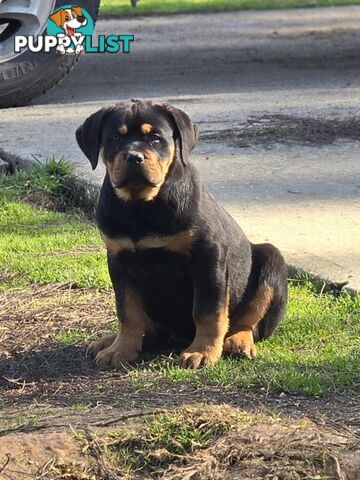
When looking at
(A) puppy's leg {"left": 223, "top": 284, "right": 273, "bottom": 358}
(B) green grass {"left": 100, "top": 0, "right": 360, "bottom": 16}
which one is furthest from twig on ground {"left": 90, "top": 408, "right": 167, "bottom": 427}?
(B) green grass {"left": 100, "top": 0, "right": 360, "bottom": 16}

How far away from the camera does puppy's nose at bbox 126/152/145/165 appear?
4.55 m

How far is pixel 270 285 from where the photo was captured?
5.05 meters

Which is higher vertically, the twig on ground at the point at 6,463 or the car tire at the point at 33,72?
the car tire at the point at 33,72

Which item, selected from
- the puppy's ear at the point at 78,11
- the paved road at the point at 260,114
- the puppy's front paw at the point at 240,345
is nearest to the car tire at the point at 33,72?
the puppy's ear at the point at 78,11

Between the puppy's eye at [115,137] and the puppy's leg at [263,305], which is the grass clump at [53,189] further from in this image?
the puppy's eye at [115,137]

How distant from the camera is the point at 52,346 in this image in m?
5.05

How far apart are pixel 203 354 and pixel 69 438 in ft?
3.66

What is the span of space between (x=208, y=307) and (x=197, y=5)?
1245cm

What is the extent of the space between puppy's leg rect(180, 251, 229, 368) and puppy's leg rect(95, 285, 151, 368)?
9.4 inches

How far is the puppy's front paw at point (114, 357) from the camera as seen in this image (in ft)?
15.6

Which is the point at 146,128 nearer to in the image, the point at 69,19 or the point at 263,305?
the point at 263,305

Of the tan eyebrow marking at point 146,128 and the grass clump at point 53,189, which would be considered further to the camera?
the grass clump at point 53,189

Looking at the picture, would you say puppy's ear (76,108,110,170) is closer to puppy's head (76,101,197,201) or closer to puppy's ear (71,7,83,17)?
puppy's head (76,101,197,201)

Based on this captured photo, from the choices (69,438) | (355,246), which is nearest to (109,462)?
(69,438)
